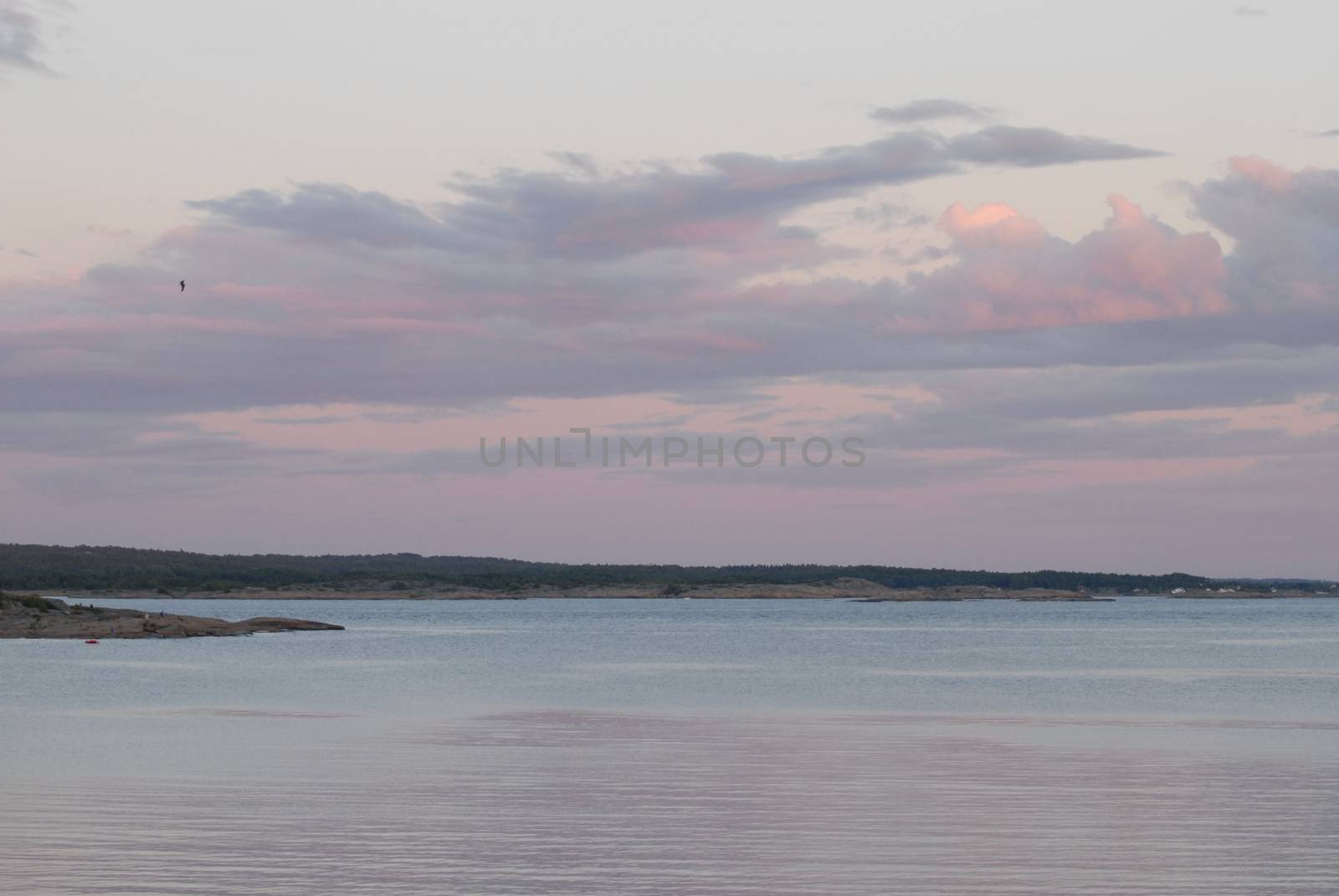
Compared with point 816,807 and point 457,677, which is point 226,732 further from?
point 457,677

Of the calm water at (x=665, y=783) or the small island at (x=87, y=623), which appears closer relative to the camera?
the calm water at (x=665, y=783)

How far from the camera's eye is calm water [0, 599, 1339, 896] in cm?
1773

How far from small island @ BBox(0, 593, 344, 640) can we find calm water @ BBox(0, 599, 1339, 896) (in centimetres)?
3447

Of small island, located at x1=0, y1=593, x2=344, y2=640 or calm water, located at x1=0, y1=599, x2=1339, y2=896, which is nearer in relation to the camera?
calm water, located at x1=0, y1=599, x2=1339, y2=896

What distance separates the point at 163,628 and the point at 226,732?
68.9 meters

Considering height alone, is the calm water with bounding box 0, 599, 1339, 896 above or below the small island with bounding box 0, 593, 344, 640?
above

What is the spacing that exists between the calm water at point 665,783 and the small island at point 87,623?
34474mm

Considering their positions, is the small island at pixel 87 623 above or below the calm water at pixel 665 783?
below

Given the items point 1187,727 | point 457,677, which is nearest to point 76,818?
point 1187,727

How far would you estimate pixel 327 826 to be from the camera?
21.0 meters

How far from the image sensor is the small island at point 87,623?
9600 cm

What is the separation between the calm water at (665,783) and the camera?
17734 millimetres

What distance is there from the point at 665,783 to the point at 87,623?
8054cm

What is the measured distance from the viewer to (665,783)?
26.0 m
